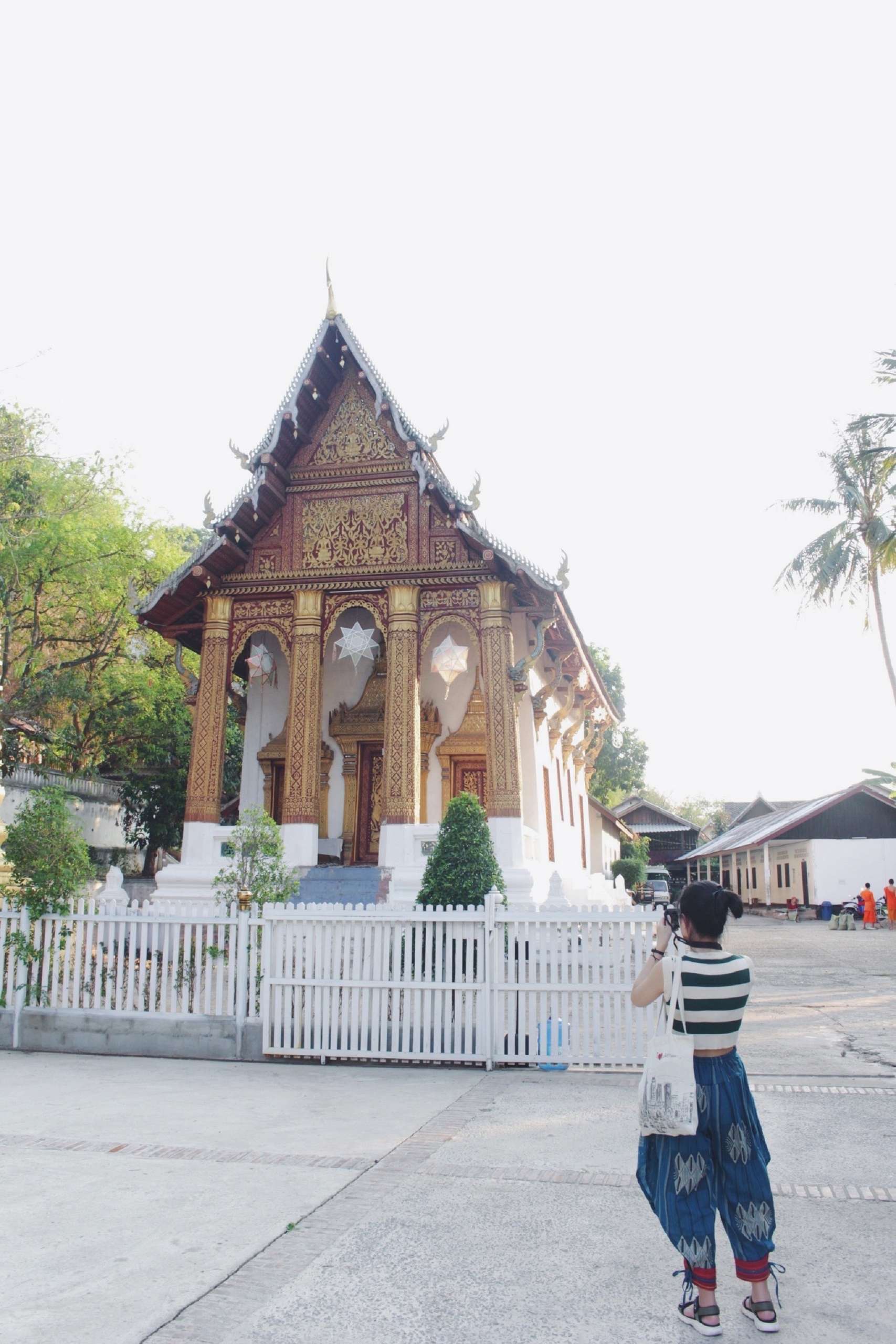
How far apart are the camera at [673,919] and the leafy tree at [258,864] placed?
727cm

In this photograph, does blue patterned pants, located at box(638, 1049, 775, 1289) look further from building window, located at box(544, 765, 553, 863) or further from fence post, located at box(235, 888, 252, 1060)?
building window, located at box(544, 765, 553, 863)

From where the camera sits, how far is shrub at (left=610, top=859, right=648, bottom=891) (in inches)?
1350

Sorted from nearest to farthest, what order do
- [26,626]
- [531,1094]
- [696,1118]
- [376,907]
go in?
[696,1118] → [531,1094] → [376,907] → [26,626]

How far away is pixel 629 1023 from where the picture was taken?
800 centimetres

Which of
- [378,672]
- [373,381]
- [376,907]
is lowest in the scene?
[376,907]

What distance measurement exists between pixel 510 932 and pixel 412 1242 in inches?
174

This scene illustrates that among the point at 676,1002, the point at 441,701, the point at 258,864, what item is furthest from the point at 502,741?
the point at 676,1002

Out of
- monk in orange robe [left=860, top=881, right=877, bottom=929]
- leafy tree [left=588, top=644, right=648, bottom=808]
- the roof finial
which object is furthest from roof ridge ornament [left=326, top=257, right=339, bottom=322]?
leafy tree [left=588, top=644, right=648, bottom=808]

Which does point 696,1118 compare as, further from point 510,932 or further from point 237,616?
point 237,616

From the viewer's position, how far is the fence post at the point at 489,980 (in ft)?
26.8

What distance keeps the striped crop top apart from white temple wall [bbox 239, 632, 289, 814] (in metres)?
14.1

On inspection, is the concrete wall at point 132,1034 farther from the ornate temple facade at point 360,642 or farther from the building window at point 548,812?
the building window at point 548,812

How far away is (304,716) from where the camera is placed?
591 inches

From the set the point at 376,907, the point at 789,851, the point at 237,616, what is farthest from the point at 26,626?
the point at 789,851
